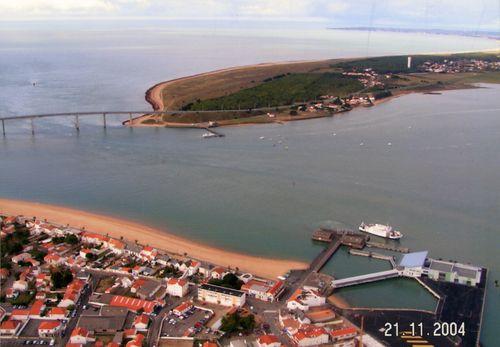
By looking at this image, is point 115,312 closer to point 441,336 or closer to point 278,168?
point 441,336

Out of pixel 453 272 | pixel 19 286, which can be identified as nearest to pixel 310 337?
pixel 453 272

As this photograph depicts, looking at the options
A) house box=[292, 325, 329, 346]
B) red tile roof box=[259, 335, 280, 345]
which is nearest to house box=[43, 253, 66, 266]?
red tile roof box=[259, 335, 280, 345]

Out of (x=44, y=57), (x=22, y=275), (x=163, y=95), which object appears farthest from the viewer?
(x=44, y=57)

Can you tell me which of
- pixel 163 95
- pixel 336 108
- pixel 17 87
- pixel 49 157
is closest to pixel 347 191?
pixel 49 157

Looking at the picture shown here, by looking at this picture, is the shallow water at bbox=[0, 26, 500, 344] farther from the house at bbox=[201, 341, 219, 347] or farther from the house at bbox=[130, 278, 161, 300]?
the house at bbox=[201, 341, 219, 347]

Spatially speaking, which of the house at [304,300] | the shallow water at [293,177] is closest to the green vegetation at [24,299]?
the shallow water at [293,177]

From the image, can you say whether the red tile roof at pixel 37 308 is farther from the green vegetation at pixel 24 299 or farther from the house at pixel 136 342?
the house at pixel 136 342
